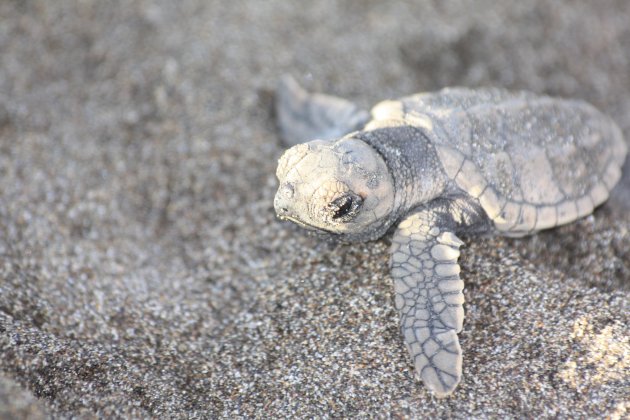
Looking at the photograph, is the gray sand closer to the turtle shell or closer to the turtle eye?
the turtle shell

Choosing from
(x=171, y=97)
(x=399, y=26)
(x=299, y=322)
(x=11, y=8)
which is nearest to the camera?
(x=299, y=322)

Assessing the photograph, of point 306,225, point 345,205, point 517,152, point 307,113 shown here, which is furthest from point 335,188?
point 307,113

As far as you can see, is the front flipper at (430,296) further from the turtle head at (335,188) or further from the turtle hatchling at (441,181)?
the turtle head at (335,188)

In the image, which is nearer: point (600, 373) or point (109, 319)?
point (600, 373)

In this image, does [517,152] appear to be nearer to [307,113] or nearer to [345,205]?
[345,205]

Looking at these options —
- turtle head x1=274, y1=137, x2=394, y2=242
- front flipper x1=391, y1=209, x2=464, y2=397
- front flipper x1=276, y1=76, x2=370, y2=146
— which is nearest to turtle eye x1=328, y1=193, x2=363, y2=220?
turtle head x1=274, y1=137, x2=394, y2=242

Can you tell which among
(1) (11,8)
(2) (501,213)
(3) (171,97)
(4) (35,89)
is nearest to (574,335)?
(2) (501,213)

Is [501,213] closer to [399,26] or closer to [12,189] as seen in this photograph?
[399,26]

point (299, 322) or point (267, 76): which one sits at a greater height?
point (267, 76)
